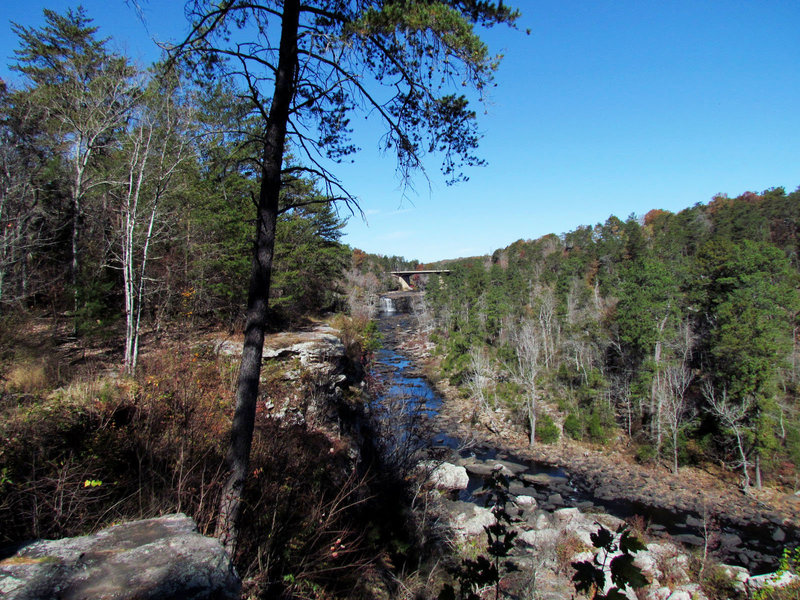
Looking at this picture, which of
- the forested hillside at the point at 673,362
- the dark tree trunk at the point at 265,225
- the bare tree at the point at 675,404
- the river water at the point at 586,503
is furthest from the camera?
the bare tree at the point at 675,404

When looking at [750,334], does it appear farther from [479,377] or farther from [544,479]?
[479,377]

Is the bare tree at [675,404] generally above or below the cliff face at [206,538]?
below

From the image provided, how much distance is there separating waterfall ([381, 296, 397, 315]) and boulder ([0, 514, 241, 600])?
78.4 metres

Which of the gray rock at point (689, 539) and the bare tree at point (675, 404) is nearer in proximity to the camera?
the gray rock at point (689, 539)

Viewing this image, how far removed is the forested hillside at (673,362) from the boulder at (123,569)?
26.2 meters

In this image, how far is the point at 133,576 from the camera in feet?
7.16

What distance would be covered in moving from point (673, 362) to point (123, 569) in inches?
1224

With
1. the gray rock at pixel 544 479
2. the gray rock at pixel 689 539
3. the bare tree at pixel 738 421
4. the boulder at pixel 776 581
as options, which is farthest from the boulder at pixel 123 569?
the bare tree at pixel 738 421

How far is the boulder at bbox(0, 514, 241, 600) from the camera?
203cm

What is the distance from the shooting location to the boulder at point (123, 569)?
6.65 ft

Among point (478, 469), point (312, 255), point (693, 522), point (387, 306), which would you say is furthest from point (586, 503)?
point (387, 306)

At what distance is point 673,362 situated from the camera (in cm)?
2542

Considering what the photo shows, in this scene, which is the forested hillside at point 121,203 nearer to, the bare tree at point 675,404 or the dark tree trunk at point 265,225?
the dark tree trunk at point 265,225

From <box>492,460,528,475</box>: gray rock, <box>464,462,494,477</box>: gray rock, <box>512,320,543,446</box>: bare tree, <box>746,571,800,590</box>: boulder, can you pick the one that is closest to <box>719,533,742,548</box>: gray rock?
<box>746,571,800,590</box>: boulder
